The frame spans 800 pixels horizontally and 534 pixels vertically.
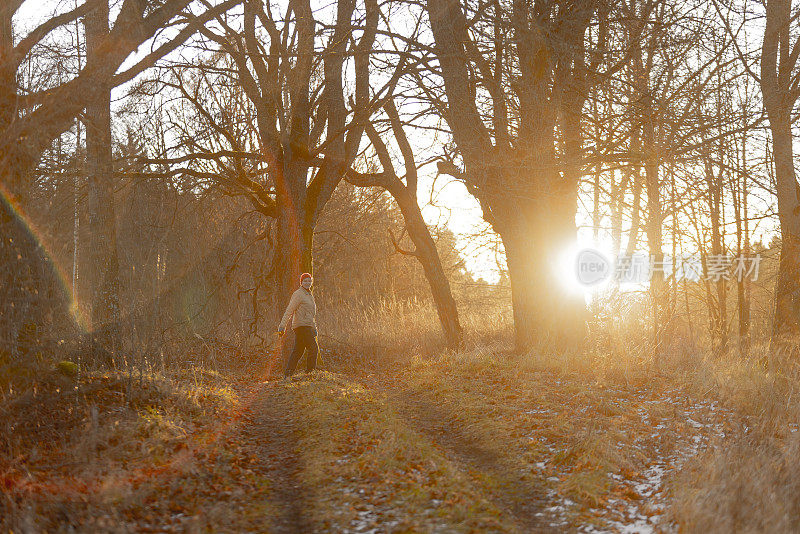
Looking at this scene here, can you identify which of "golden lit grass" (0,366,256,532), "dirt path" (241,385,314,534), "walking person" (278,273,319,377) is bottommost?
"dirt path" (241,385,314,534)

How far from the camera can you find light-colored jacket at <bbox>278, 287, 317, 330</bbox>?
41.1ft

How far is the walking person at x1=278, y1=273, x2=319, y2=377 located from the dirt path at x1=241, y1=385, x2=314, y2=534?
1.82 metres

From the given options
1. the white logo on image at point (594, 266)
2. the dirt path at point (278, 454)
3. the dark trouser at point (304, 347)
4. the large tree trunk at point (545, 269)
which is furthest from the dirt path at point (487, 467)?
the white logo on image at point (594, 266)

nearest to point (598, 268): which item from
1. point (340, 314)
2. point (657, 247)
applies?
point (657, 247)

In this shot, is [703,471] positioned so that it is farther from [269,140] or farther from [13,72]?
[269,140]

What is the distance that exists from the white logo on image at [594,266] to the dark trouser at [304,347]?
7833mm

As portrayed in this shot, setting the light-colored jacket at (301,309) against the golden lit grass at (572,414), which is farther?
the light-colored jacket at (301,309)

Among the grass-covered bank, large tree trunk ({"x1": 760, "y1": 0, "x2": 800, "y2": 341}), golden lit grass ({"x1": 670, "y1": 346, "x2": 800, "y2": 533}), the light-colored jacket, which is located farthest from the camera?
the light-colored jacket

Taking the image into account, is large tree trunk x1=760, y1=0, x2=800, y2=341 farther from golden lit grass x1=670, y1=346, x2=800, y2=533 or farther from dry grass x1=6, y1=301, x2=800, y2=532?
golden lit grass x1=670, y1=346, x2=800, y2=533

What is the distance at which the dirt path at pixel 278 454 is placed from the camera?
523 centimetres

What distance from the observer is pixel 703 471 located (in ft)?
19.6

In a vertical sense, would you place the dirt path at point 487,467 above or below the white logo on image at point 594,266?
below

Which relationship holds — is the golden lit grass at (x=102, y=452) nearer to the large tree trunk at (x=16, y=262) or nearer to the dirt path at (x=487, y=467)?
the large tree trunk at (x=16, y=262)

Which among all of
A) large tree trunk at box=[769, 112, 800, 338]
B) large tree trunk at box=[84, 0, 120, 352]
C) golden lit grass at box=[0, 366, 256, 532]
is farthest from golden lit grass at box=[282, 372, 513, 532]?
large tree trunk at box=[769, 112, 800, 338]
